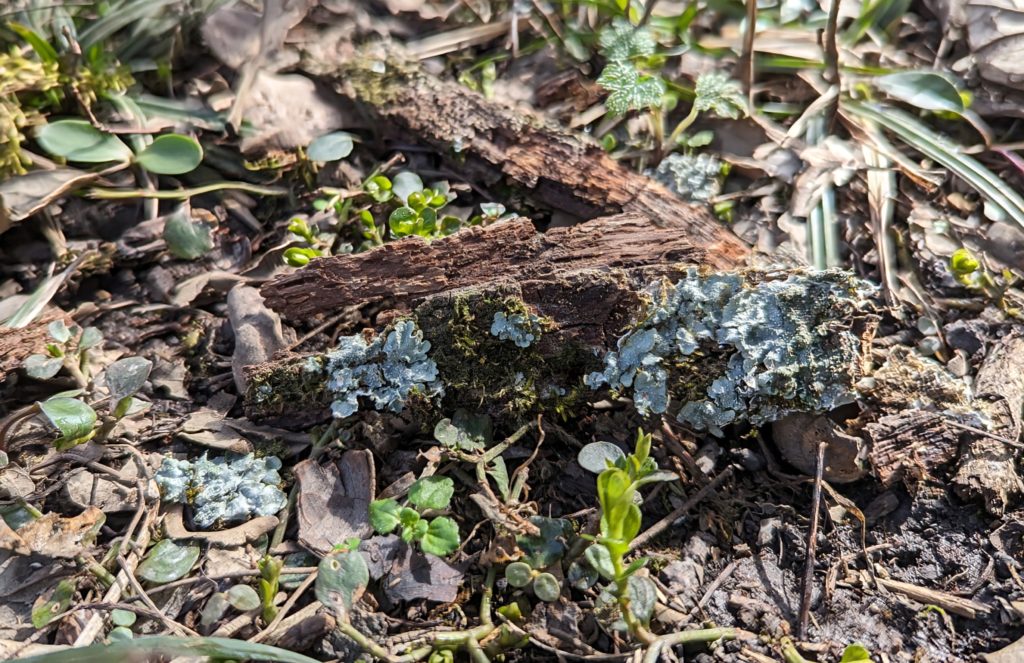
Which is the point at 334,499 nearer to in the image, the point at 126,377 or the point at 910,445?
the point at 126,377

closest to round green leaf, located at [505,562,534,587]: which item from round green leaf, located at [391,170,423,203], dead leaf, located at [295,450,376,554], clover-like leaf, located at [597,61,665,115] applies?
dead leaf, located at [295,450,376,554]

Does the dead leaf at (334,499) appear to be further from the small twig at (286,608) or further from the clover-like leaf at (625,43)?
the clover-like leaf at (625,43)

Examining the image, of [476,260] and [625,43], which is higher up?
[625,43]

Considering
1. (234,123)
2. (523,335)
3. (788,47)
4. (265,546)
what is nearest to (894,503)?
(523,335)

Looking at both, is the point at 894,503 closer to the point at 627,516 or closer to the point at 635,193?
the point at 627,516

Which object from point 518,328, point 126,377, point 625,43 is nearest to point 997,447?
point 518,328
